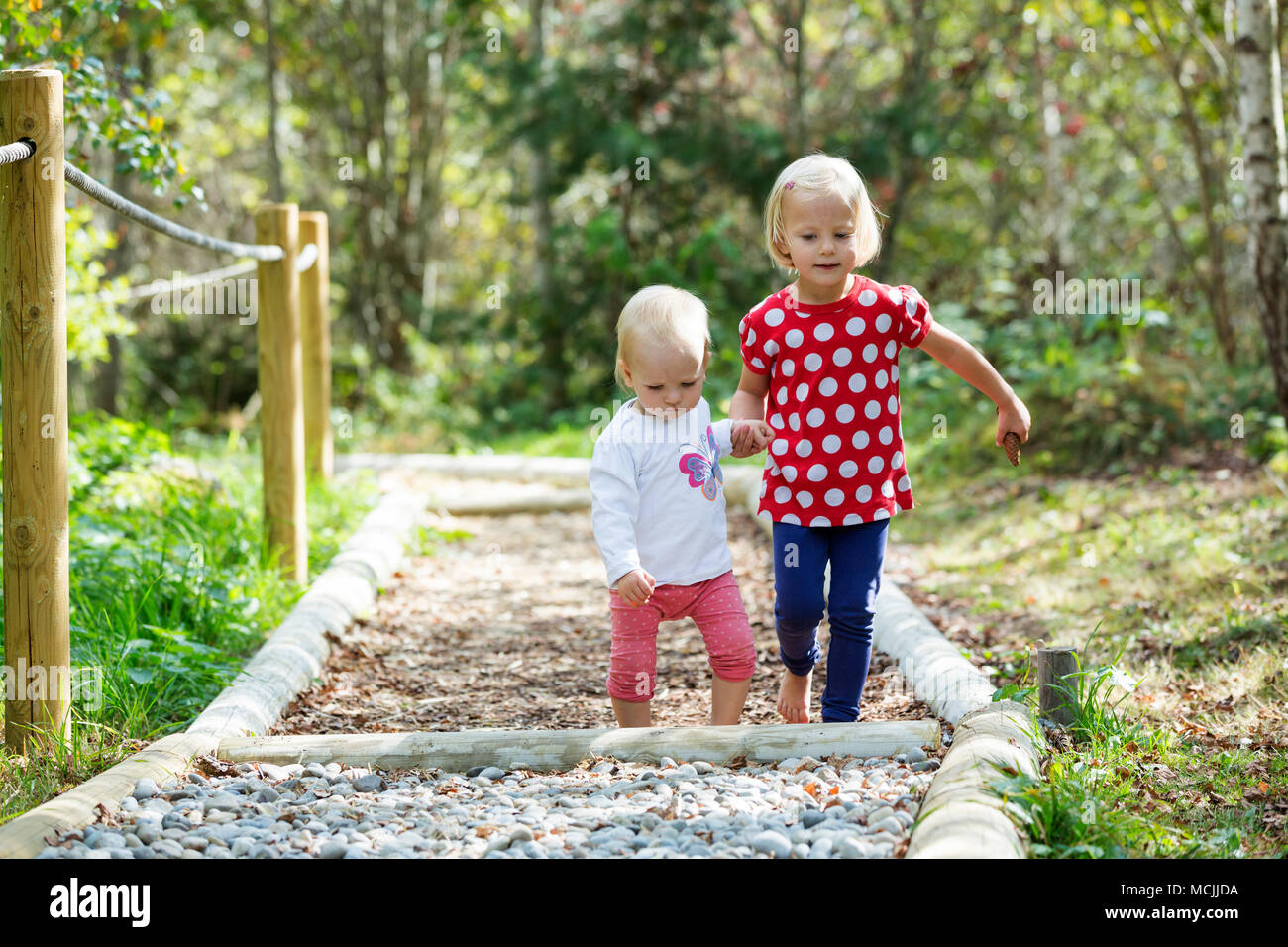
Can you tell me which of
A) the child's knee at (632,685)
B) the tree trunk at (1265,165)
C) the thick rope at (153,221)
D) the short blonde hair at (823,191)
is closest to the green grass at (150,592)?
the thick rope at (153,221)

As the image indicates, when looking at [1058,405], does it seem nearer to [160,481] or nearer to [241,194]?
[160,481]

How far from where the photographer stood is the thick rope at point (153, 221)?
3145 mm

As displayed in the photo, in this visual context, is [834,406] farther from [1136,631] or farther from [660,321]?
[1136,631]

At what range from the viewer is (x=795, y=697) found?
3.29 m

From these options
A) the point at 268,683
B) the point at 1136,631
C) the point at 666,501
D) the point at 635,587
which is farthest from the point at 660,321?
the point at 1136,631

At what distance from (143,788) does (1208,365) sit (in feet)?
23.3

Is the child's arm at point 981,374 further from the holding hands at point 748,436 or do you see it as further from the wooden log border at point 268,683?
the wooden log border at point 268,683

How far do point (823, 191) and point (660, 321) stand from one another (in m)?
0.50

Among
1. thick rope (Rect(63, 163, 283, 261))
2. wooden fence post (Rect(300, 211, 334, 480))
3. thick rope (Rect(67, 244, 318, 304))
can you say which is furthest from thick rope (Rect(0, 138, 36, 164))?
wooden fence post (Rect(300, 211, 334, 480))

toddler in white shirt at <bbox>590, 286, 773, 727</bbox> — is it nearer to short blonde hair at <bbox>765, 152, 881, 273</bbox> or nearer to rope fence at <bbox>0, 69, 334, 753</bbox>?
short blonde hair at <bbox>765, 152, 881, 273</bbox>
